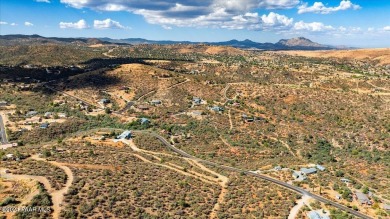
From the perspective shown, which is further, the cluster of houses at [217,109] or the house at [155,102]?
the house at [155,102]

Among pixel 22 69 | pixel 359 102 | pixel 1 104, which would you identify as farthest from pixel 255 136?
pixel 22 69

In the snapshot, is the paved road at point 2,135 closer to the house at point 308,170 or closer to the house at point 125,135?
the house at point 125,135

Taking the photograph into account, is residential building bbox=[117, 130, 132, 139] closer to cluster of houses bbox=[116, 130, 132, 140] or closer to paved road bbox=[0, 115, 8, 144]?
cluster of houses bbox=[116, 130, 132, 140]

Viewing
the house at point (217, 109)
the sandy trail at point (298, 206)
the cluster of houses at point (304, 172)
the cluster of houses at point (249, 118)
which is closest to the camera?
the sandy trail at point (298, 206)

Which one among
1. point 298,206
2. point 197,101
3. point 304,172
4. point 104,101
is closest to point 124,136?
point 197,101

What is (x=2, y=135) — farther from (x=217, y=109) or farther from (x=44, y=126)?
(x=217, y=109)

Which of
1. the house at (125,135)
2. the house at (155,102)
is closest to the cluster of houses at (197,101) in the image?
the house at (155,102)

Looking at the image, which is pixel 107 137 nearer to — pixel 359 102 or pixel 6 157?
pixel 6 157

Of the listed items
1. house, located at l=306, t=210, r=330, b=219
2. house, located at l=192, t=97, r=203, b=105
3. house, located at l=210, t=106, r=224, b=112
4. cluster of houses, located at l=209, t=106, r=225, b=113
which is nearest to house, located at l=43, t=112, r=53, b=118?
house, located at l=192, t=97, r=203, b=105

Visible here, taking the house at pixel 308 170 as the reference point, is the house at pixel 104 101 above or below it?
above
